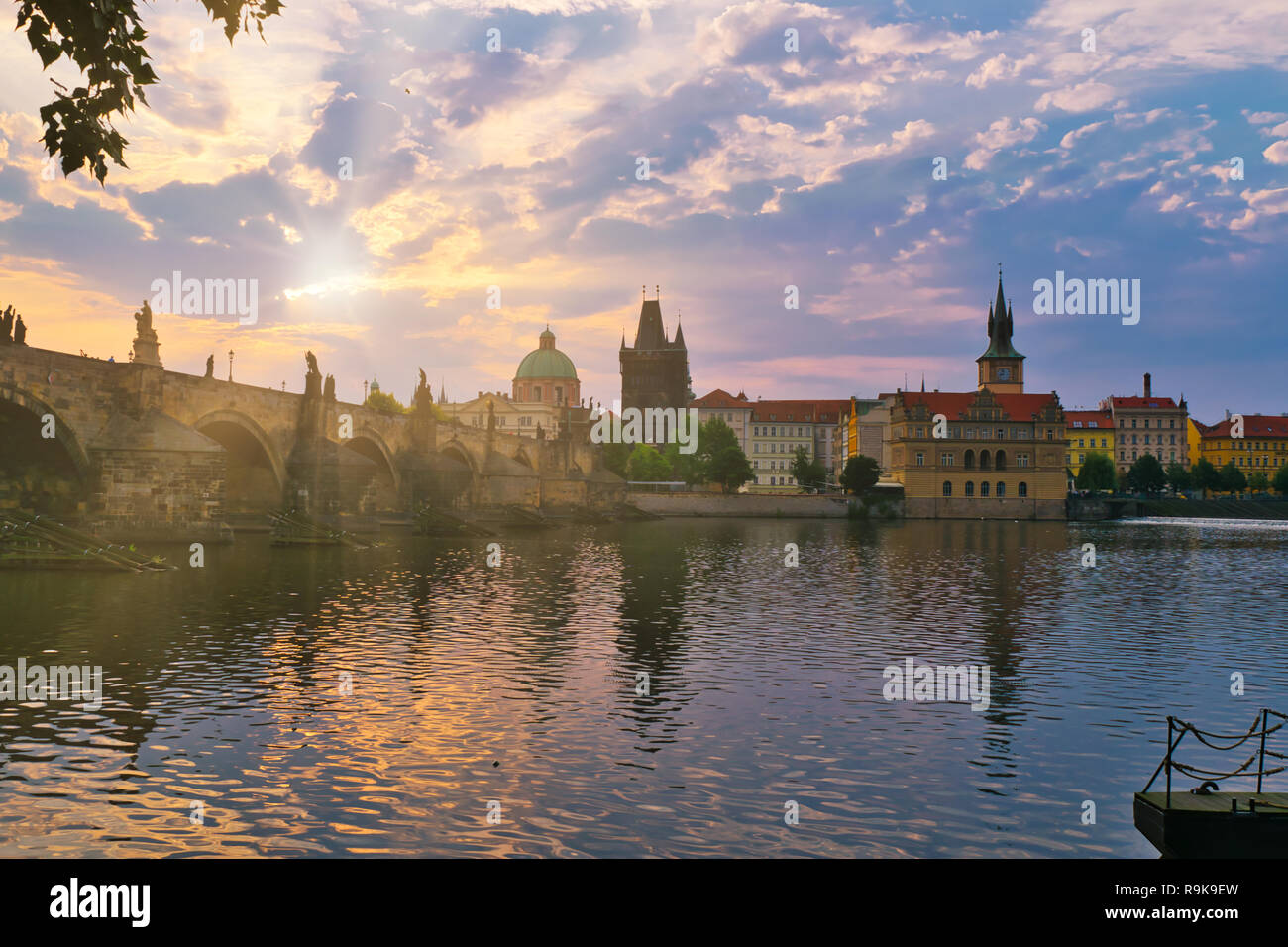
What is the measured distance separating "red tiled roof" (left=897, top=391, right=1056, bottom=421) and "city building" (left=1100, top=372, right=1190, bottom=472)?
1590 inches

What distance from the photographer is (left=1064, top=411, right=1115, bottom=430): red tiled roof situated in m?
157

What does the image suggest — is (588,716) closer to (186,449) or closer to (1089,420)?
(186,449)

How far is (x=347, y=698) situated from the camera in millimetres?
14078

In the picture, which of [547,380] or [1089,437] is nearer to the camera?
[1089,437]

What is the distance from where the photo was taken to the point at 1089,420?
158875mm

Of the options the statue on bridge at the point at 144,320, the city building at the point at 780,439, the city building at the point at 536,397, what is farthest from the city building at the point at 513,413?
the statue on bridge at the point at 144,320

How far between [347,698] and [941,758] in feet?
26.8

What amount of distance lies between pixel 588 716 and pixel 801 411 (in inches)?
6196

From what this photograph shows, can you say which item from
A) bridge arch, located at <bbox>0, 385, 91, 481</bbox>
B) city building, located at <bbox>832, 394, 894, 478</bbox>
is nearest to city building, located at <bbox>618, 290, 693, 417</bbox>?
city building, located at <bbox>832, 394, 894, 478</bbox>

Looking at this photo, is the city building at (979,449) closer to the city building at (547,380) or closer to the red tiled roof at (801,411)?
the red tiled roof at (801,411)

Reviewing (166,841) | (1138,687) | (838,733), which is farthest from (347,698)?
(1138,687)

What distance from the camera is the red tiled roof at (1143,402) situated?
158750 millimetres

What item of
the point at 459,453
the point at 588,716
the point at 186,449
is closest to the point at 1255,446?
the point at 459,453
